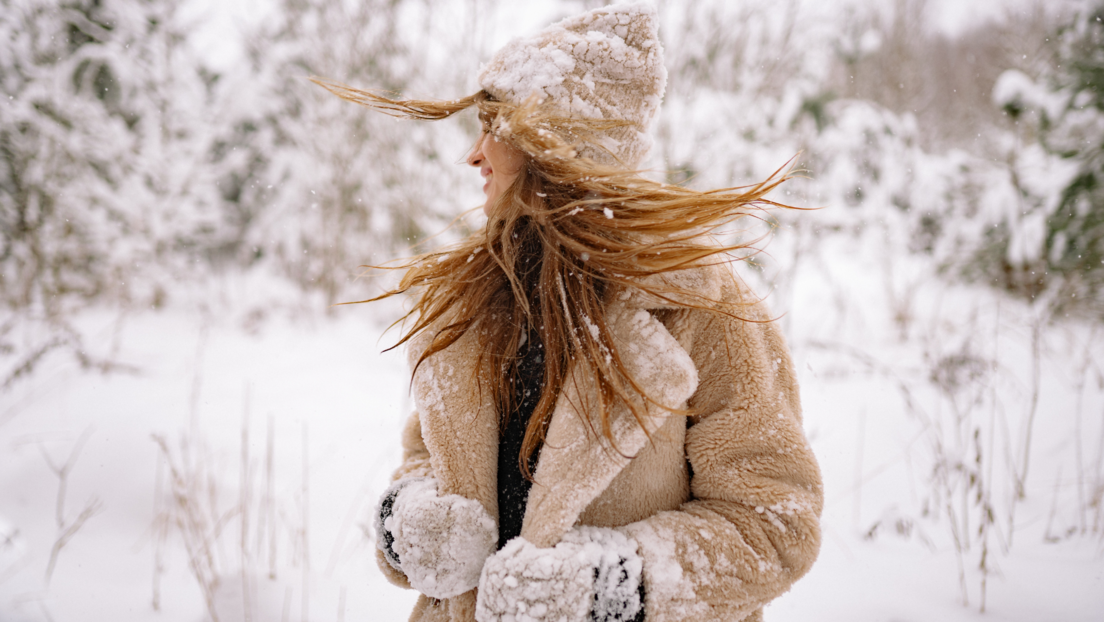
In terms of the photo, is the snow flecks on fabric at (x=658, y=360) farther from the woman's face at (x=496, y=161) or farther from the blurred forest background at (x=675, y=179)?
the blurred forest background at (x=675, y=179)

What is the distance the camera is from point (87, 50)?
17.3 ft

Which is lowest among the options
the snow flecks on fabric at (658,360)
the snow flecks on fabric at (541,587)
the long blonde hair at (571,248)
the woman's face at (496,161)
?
the snow flecks on fabric at (541,587)

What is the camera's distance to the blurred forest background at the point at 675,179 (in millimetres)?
3408

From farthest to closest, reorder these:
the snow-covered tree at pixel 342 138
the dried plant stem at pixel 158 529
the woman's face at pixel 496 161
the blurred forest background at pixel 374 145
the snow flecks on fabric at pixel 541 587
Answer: the snow-covered tree at pixel 342 138
the blurred forest background at pixel 374 145
the dried plant stem at pixel 158 529
the woman's face at pixel 496 161
the snow flecks on fabric at pixel 541 587

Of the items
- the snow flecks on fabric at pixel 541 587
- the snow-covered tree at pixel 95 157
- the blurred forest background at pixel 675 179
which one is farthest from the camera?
the snow-covered tree at pixel 95 157

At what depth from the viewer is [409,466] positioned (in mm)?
1249

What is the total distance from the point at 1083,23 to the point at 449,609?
5.22m

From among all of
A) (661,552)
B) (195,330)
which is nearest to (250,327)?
(195,330)

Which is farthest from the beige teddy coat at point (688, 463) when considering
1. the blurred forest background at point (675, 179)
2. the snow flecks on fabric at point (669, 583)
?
the blurred forest background at point (675, 179)

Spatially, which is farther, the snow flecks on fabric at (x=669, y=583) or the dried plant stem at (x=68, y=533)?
the dried plant stem at (x=68, y=533)

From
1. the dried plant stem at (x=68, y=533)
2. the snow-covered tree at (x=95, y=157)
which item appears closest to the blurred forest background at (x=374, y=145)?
the snow-covered tree at (x=95, y=157)

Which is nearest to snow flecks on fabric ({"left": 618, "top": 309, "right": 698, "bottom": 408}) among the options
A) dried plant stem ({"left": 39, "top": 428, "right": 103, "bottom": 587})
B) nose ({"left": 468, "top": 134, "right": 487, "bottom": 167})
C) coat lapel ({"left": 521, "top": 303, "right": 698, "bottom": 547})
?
coat lapel ({"left": 521, "top": 303, "right": 698, "bottom": 547})

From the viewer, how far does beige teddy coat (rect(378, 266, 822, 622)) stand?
2.92 feet

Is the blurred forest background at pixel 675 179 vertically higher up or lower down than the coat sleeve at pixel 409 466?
higher up
